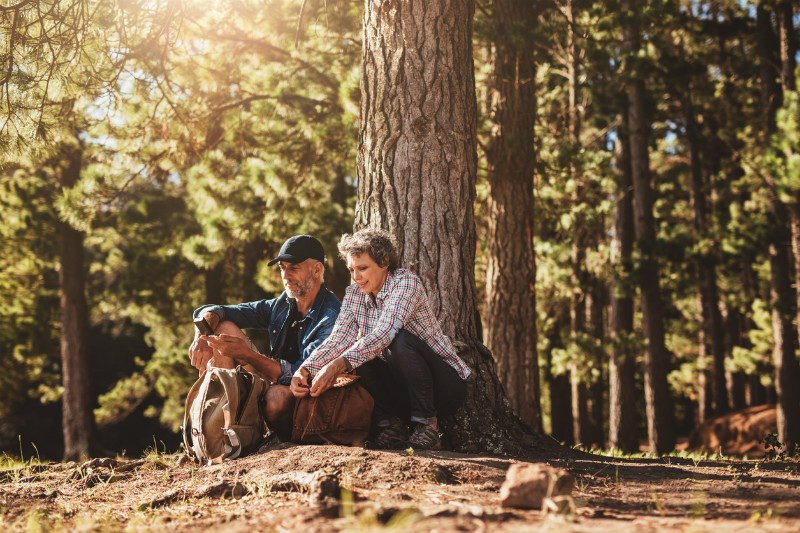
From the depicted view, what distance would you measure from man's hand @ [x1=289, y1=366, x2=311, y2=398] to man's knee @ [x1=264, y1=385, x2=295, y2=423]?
0.26 metres

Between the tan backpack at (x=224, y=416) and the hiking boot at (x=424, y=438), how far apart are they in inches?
37.6

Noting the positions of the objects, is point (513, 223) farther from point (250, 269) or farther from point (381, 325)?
point (250, 269)

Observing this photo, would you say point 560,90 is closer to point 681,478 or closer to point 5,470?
point 681,478

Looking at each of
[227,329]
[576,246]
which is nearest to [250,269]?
[576,246]

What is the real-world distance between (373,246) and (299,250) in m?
0.64

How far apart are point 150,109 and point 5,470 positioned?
5.16 meters

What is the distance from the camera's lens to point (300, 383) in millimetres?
3674

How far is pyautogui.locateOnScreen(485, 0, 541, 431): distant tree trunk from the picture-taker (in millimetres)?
7121

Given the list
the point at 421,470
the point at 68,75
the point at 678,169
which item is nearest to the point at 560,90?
the point at 678,169

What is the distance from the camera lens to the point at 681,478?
3293mm

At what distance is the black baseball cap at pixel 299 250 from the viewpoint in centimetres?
424

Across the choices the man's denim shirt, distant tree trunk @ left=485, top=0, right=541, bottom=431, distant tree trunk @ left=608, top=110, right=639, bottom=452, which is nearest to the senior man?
the man's denim shirt

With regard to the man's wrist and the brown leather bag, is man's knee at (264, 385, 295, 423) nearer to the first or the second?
the brown leather bag

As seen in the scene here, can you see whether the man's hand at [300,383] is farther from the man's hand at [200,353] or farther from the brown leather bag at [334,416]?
the man's hand at [200,353]
